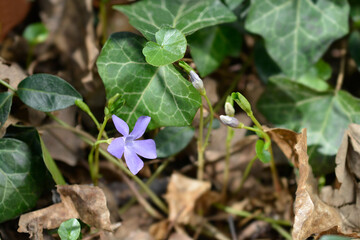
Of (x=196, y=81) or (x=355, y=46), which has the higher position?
(x=196, y=81)

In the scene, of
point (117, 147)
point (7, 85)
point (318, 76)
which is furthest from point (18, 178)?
point (318, 76)

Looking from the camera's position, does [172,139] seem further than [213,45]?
No

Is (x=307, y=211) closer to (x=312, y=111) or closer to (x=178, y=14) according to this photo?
(x=312, y=111)

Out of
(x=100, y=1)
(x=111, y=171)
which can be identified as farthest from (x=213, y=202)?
(x=100, y=1)

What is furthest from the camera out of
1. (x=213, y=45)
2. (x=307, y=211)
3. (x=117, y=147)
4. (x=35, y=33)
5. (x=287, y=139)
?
(x=35, y=33)

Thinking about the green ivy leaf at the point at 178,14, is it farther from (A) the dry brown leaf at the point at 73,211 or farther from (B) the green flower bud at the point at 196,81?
(A) the dry brown leaf at the point at 73,211

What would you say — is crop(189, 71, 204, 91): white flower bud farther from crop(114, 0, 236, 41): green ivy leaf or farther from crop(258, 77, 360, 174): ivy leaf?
crop(258, 77, 360, 174): ivy leaf

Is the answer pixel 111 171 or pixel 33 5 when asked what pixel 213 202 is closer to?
pixel 111 171

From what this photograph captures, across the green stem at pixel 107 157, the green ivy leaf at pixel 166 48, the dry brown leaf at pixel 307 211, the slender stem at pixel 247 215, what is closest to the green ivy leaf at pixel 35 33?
the green stem at pixel 107 157
